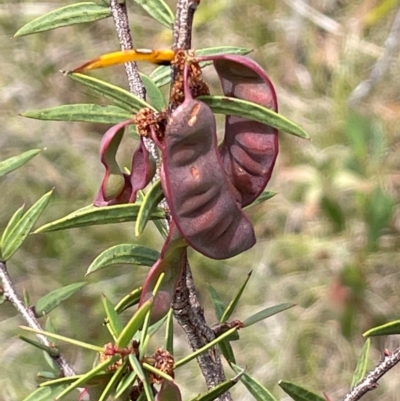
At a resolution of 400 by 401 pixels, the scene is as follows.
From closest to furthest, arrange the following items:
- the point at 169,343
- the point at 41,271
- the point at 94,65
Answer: the point at 94,65 → the point at 169,343 → the point at 41,271

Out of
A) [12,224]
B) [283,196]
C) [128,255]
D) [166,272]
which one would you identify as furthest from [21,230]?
[283,196]

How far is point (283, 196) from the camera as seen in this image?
1962 millimetres

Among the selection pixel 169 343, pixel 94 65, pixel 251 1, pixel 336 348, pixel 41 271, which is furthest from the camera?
pixel 251 1

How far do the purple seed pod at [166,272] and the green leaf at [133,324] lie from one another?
1 cm

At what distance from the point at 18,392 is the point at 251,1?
4.52ft

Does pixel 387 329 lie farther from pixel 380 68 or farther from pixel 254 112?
pixel 380 68

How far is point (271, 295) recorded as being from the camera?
1867 millimetres

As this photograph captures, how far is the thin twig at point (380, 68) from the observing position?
72.0 inches

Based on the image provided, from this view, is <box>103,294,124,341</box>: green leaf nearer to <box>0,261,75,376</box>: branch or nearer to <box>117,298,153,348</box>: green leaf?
<box>117,298,153,348</box>: green leaf

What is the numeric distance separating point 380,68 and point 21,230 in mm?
1474

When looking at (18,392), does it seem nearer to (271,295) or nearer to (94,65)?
(271,295)

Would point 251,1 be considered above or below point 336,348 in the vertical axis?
above

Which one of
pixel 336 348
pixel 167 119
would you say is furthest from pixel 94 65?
pixel 336 348

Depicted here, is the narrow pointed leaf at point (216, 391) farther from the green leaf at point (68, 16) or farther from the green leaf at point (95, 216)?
the green leaf at point (68, 16)
